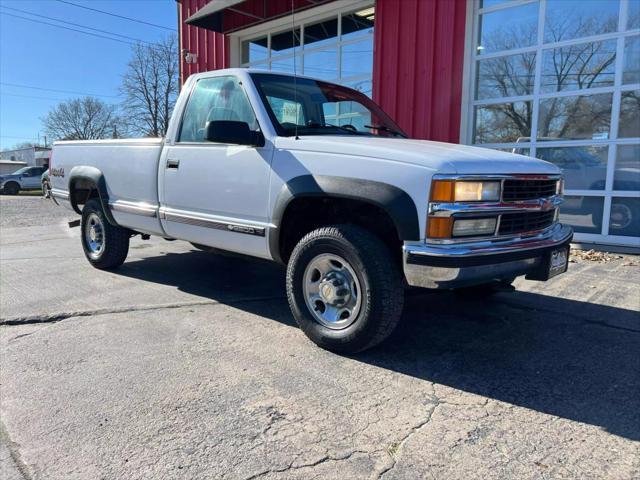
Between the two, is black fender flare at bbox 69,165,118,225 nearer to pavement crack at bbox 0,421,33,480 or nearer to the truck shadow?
the truck shadow

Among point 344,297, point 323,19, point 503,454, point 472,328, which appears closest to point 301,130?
point 344,297

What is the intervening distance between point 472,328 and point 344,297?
4.05ft

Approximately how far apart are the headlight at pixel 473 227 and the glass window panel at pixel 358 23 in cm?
749

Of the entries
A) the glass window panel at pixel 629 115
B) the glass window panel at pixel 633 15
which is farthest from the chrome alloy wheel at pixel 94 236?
→ the glass window panel at pixel 633 15

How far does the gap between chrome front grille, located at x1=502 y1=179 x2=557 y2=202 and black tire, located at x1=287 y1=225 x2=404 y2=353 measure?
833mm

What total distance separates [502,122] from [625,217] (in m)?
2.25

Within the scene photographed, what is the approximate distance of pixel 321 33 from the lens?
10.5m

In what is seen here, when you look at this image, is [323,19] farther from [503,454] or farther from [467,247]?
[503,454]

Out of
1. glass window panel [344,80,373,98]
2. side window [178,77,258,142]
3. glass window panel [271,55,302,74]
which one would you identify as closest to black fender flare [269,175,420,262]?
side window [178,77,258,142]

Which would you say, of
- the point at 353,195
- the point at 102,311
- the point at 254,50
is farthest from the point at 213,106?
the point at 254,50

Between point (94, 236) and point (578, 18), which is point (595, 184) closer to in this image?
point (578, 18)

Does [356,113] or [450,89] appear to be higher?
[450,89]

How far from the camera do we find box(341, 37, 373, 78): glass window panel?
9422 millimetres

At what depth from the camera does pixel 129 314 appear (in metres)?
4.27
